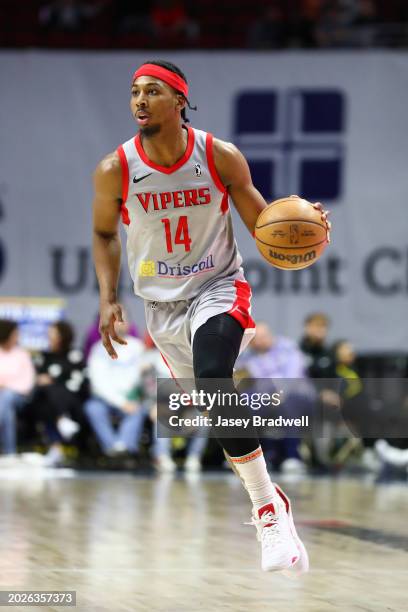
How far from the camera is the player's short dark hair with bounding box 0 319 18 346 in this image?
1182cm

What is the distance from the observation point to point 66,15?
13.7m

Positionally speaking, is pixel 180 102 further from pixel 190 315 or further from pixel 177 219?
pixel 190 315

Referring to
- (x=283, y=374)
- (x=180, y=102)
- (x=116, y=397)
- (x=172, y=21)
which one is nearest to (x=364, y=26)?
(x=172, y=21)

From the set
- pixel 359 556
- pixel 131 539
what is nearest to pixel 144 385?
pixel 131 539

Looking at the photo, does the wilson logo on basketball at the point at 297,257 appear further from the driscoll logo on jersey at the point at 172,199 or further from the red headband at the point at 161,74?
the red headband at the point at 161,74

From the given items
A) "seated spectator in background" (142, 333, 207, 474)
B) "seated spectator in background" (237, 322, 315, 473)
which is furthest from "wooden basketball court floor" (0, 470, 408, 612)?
"seated spectator in background" (142, 333, 207, 474)

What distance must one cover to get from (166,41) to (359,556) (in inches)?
312

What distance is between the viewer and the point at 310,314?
12.6 meters

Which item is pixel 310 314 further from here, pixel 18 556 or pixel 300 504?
pixel 18 556

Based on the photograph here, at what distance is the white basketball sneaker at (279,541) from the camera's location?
5027 millimetres

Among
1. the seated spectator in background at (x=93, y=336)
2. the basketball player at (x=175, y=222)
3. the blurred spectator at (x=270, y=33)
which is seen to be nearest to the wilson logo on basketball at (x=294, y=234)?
the basketball player at (x=175, y=222)

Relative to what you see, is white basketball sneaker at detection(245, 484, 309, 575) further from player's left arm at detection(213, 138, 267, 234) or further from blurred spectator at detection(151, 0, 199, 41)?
blurred spectator at detection(151, 0, 199, 41)

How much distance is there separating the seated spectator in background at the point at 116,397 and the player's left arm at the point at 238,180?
6227mm

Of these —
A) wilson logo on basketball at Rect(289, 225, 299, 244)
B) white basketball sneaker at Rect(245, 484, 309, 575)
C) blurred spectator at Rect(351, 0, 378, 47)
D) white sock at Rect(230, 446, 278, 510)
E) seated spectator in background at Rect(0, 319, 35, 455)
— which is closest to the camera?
white basketball sneaker at Rect(245, 484, 309, 575)
